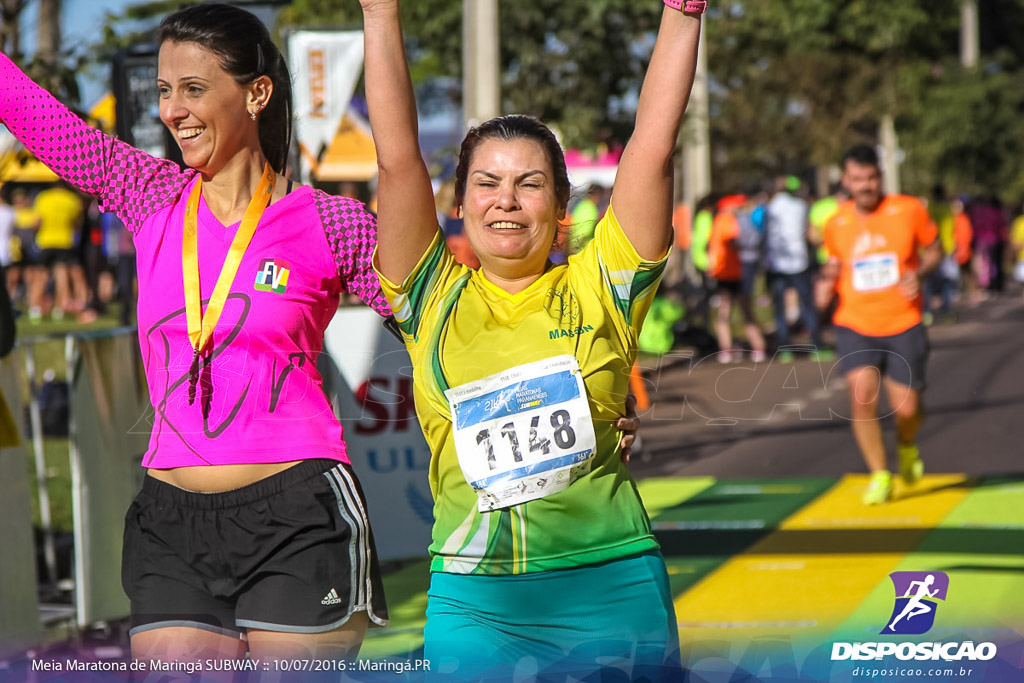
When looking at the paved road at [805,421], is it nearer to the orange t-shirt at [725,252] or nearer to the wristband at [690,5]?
the orange t-shirt at [725,252]

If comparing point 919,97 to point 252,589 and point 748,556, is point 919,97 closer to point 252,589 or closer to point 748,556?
point 748,556

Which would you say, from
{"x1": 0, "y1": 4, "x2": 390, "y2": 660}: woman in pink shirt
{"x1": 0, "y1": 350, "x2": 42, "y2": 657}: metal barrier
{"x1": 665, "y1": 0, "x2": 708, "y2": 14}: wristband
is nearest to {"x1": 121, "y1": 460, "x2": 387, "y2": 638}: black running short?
{"x1": 0, "y1": 4, "x2": 390, "y2": 660}: woman in pink shirt

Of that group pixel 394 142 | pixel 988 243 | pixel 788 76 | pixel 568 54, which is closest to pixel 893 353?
pixel 394 142

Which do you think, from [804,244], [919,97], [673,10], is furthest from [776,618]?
[919,97]

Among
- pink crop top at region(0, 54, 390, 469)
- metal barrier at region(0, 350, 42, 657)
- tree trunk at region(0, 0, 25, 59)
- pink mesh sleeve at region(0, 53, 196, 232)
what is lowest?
metal barrier at region(0, 350, 42, 657)

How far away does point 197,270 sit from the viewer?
309cm

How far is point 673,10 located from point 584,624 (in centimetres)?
125

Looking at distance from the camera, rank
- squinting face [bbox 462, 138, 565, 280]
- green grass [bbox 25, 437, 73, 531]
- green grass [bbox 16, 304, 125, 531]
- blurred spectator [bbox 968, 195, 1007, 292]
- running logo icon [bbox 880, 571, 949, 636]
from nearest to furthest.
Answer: squinting face [bbox 462, 138, 565, 280], running logo icon [bbox 880, 571, 949, 636], green grass [bbox 16, 304, 125, 531], green grass [bbox 25, 437, 73, 531], blurred spectator [bbox 968, 195, 1007, 292]

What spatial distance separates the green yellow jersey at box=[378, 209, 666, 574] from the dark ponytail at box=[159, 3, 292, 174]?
71 cm

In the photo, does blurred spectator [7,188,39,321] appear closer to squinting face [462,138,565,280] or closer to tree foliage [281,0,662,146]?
tree foliage [281,0,662,146]

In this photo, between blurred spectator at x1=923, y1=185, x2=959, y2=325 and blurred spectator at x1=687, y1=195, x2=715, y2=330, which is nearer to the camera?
blurred spectator at x1=687, y1=195, x2=715, y2=330

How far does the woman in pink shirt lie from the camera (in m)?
3.02

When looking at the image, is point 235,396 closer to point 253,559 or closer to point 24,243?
point 253,559

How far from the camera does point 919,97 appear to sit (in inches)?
1457
